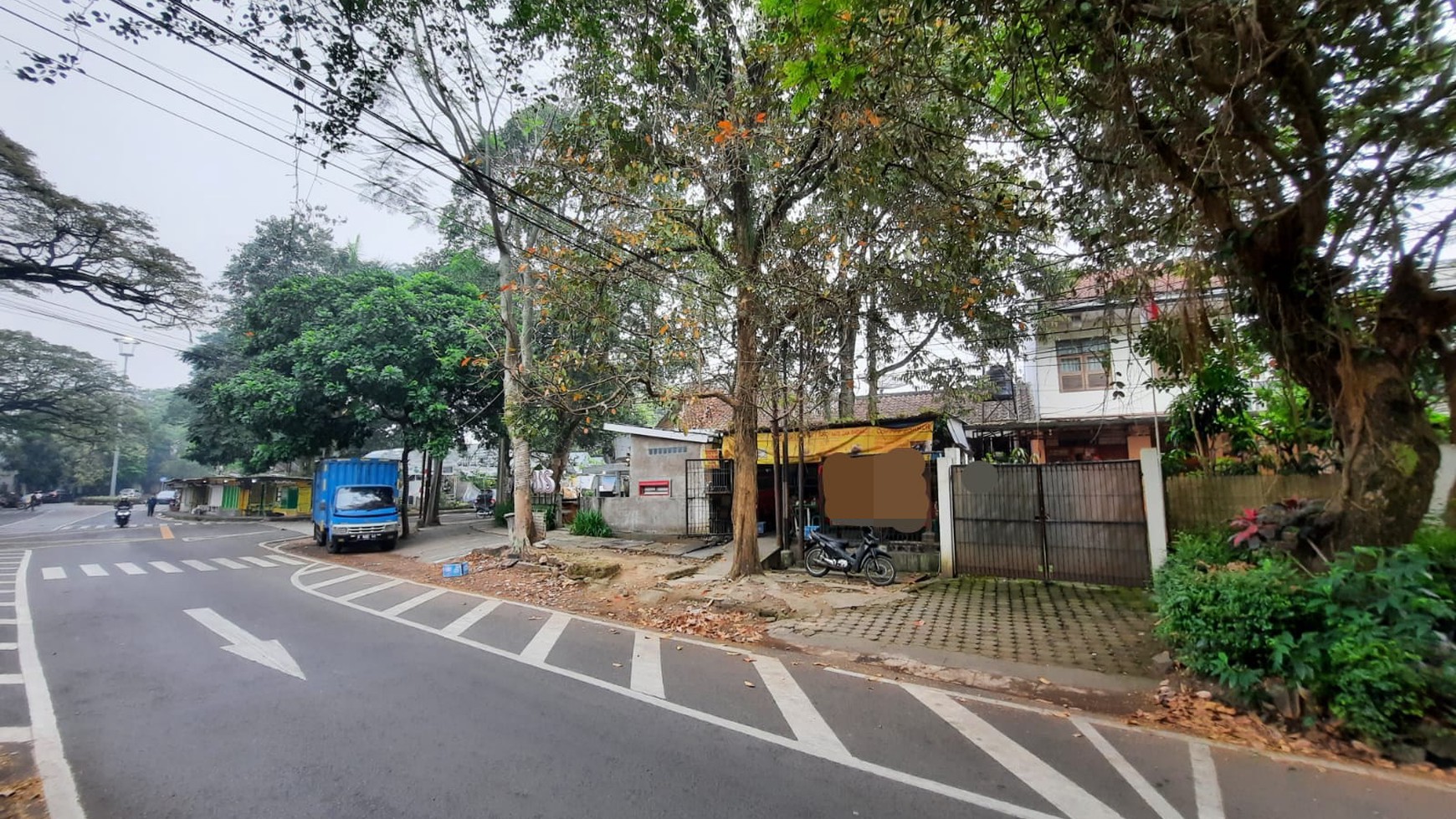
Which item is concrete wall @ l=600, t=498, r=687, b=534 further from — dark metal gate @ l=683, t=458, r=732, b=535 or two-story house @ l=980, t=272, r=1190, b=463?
two-story house @ l=980, t=272, r=1190, b=463

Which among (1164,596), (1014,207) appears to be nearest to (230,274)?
(1014,207)

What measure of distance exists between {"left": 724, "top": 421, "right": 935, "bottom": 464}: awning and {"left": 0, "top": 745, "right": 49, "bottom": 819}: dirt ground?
9.15m

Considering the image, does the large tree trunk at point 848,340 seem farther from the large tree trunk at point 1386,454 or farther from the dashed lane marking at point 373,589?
the dashed lane marking at point 373,589

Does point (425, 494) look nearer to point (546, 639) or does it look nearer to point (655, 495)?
point (655, 495)

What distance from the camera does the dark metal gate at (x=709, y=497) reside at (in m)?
15.8

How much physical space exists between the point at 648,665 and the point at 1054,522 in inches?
268

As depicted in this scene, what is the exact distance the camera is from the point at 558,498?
67.7 feet

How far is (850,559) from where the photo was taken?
33.7ft

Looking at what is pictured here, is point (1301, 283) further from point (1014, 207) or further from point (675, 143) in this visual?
point (675, 143)

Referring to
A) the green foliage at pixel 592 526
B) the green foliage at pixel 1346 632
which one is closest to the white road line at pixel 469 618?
the green foliage at pixel 592 526

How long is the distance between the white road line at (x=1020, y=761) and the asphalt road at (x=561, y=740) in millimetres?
16

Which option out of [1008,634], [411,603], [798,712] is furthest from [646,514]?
[798,712]

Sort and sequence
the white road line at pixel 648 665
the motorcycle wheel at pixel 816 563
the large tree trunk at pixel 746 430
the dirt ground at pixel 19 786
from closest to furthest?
the dirt ground at pixel 19 786 < the white road line at pixel 648 665 < the large tree trunk at pixel 746 430 < the motorcycle wheel at pixel 816 563

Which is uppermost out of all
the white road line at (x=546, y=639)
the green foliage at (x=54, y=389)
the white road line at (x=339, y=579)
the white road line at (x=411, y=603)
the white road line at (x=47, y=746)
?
the green foliage at (x=54, y=389)
